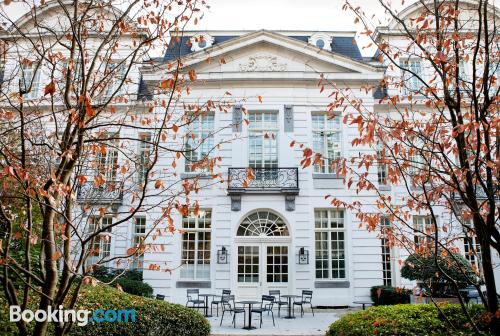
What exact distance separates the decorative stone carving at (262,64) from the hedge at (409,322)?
40.5ft

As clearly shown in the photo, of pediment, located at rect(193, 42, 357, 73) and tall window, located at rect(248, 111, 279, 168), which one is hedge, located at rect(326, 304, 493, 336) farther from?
pediment, located at rect(193, 42, 357, 73)

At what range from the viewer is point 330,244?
16594 mm

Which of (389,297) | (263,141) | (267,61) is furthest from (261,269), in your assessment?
(267,61)

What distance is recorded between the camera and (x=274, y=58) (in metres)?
17.9

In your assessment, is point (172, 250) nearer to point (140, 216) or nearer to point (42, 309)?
point (140, 216)

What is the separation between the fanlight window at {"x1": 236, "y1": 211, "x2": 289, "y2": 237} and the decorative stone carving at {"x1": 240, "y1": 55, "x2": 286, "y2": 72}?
6.08 m

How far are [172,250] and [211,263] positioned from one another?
1641 mm

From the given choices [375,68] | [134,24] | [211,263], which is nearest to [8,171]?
[134,24]

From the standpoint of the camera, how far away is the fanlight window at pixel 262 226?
16859 mm

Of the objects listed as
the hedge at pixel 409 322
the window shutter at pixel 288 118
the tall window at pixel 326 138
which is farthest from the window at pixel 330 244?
the hedge at pixel 409 322

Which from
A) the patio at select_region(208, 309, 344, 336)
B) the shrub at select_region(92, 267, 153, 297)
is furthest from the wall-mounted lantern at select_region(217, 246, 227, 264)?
the shrub at select_region(92, 267, 153, 297)

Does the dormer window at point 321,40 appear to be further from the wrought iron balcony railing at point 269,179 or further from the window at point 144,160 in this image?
the window at point 144,160

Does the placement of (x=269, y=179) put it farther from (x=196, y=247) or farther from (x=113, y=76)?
(x=113, y=76)

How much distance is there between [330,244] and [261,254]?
2.76 meters
